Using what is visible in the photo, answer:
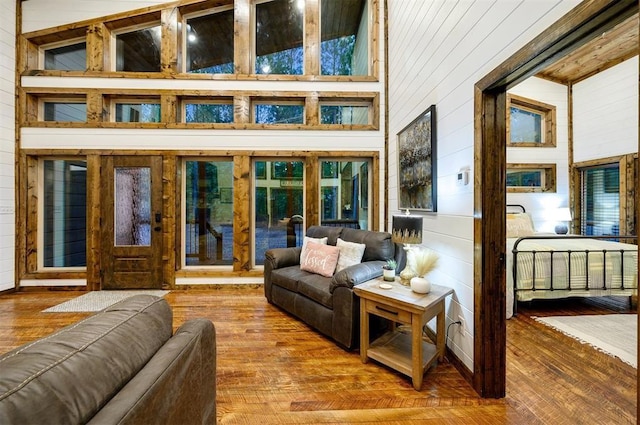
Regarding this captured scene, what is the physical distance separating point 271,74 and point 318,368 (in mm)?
4184

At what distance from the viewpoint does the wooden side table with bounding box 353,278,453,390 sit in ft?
6.44

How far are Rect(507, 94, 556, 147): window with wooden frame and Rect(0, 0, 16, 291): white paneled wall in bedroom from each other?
27.1ft

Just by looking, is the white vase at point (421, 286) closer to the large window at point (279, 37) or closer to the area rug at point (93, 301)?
the area rug at point (93, 301)

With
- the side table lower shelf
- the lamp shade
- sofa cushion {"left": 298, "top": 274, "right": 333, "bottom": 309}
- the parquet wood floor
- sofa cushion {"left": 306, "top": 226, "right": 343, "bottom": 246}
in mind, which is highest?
the lamp shade

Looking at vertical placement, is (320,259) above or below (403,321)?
above

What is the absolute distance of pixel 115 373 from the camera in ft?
2.63

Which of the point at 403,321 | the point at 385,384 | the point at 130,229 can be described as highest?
the point at 130,229

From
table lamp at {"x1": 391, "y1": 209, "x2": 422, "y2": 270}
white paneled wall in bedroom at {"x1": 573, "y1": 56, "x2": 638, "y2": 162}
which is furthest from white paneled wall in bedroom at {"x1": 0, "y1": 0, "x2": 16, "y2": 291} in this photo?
white paneled wall in bedroom at {"x1": 573, "y1": 56, "x2": 638, "y2": 162}

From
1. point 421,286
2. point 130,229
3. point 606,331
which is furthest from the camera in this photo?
point 130,229

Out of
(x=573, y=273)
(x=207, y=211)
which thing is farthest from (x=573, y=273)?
(x=207, y=211)

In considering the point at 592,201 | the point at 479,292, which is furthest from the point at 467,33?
the point at 592,201

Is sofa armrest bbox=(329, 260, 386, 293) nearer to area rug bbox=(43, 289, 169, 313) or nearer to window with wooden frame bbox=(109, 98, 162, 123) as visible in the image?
area rug bbox=(43, 289, 169, 313)

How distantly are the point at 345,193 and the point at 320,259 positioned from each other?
1.66 meters

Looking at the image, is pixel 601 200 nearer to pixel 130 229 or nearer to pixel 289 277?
pixel 289 277
